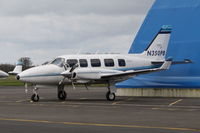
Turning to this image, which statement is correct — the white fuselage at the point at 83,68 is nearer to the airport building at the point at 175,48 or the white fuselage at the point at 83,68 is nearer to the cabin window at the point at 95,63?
the cabin window at the point at 95,63

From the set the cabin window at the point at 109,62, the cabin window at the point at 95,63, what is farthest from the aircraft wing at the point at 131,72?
the cabin window at the point at 109,62

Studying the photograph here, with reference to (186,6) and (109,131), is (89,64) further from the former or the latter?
(109,131)

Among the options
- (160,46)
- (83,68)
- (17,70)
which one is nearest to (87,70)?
(83,68)

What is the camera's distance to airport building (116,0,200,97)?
30844mm

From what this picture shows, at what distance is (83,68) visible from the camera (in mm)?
26328

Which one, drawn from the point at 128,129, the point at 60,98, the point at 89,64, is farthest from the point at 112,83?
the point at 128,129

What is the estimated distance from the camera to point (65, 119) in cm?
1553

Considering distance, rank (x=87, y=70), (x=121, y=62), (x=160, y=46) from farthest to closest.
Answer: (x=160, y=46) < (x=121, y=62) < (x=87, y=70)

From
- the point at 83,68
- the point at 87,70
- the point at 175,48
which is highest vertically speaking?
the point at 175,48

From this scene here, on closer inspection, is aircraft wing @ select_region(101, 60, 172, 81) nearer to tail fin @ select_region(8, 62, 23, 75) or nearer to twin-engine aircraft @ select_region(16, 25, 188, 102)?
twin-engine aircraft @ select_region(16, 25, 188, 102)

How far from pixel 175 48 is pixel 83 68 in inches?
362

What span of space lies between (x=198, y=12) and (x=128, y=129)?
2084 centimetres

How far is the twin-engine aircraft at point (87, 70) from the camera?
25.6m

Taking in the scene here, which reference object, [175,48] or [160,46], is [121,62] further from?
[175,48]
